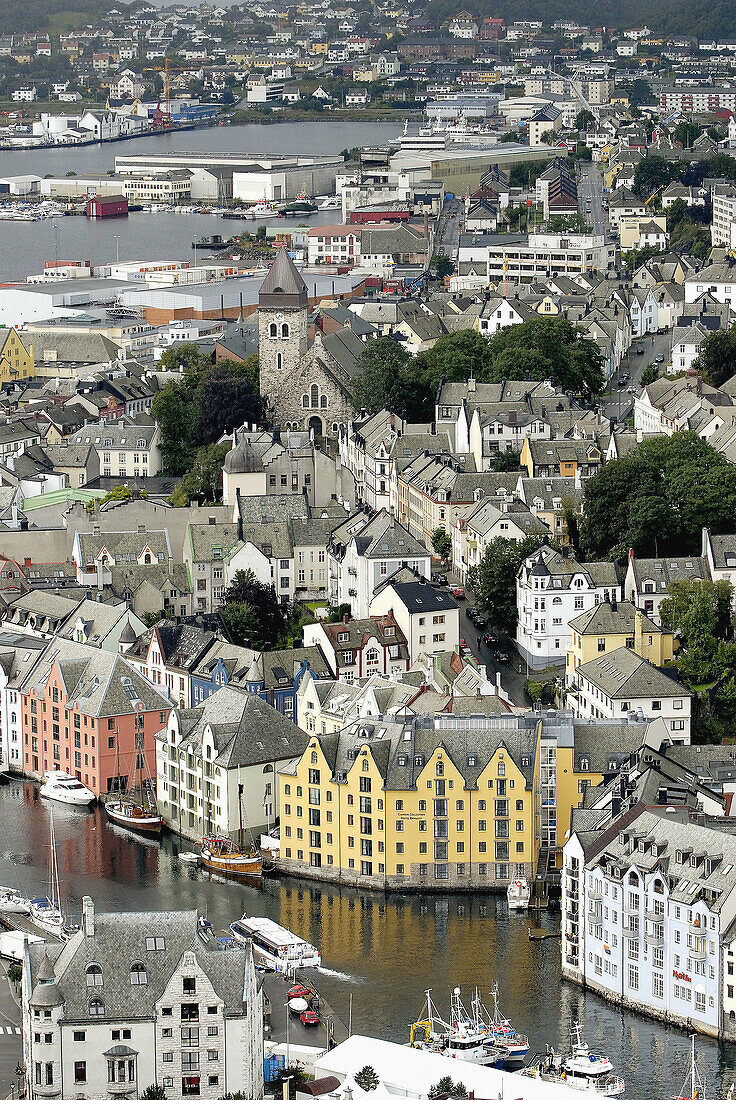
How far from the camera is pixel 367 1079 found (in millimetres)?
37656

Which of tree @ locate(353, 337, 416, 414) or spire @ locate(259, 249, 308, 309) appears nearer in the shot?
tree @ locate(353, 337, 416, 414)

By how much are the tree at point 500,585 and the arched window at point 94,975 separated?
2722cm

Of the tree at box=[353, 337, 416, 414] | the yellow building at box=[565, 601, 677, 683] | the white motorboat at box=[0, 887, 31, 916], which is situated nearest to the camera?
the white motorboat at box=[0, 887, 31, 916]

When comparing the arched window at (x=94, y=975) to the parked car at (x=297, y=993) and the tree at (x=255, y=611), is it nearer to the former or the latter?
the parked car at (x=297, y=993)

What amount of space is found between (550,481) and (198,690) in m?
15.4

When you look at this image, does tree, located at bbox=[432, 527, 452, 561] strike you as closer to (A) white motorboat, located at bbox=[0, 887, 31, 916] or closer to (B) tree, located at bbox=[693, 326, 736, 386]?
(B) tree, located at bbox=[693, 326, 736, 386]

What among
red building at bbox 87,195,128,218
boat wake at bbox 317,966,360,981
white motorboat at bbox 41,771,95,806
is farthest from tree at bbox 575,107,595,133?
boat wake at bbox 317,966,360,981

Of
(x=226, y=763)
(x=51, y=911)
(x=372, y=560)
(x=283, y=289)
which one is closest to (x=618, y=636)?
(x=372, y=560)

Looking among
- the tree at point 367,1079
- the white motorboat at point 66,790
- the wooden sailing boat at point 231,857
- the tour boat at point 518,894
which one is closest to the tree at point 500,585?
the white motorboat at point 66,790

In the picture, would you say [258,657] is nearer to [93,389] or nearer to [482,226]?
[93,389]

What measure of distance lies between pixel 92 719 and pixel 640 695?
40.4 feet

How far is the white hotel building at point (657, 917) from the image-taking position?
42.0 m

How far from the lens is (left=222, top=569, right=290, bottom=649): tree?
6391 cm

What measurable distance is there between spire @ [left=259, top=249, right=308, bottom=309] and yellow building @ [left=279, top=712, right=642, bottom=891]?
3631 centimetres
